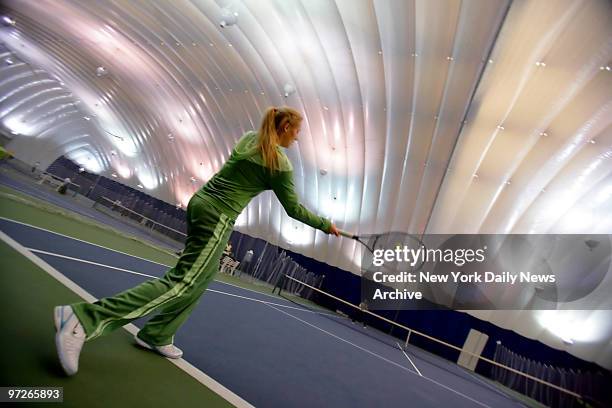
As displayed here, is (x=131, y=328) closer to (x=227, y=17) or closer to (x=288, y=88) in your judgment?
(x=227, y=17)

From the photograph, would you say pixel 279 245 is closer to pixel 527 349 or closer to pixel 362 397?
pixel 527 349

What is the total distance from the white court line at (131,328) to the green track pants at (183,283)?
0.80ft

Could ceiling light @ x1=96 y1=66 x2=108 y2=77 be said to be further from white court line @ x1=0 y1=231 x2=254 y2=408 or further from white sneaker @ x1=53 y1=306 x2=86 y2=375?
white sneaker @ x1=53 y1=306 x2=86 y2=375

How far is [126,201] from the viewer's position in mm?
30734

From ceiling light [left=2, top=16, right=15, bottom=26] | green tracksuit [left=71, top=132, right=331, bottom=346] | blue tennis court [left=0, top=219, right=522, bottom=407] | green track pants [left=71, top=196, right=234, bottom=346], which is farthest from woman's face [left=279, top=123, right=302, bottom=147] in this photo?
ceiling light [left=2, top=16, right=15, bottom=26]

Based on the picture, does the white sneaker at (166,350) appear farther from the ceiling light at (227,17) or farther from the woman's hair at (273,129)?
the ceiling light at (227,17)

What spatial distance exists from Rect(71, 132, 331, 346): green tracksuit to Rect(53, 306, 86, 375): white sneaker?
38 centimetres

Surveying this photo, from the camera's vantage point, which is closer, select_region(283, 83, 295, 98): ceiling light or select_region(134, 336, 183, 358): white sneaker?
select_region(134, 336, 183, 358): white sneaker

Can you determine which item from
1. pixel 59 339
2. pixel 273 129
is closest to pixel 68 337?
pixel 59 339

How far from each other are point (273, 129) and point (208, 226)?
30.1 inches

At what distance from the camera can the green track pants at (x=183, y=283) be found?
202cm

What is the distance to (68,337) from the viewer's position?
168cm

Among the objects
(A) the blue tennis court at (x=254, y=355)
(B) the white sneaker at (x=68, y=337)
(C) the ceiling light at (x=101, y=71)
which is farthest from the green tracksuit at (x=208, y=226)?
(C) the ceiling light at (x=101, y=71)

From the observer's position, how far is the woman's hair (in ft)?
7.51
